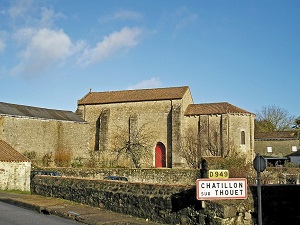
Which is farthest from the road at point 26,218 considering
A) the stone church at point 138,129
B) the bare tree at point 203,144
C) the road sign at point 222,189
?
the bare tree at point 203,144

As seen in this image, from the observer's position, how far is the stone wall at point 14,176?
24.2m

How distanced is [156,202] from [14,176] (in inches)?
618

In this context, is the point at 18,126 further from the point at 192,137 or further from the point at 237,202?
the point at 237,202

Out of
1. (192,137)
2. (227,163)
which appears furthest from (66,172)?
(192,137)

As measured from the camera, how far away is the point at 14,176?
2467cm

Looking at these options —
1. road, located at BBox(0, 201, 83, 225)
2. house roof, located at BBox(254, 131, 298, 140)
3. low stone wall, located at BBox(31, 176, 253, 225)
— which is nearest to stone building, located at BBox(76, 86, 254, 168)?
house roof, located at BBox(254, 131, 298, 140)

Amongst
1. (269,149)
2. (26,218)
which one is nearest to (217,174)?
(26,218)

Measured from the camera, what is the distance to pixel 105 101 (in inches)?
1954

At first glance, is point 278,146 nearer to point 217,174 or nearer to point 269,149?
point 269,149

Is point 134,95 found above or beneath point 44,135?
above

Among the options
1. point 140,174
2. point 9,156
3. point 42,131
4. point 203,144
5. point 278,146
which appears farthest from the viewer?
point 278,146

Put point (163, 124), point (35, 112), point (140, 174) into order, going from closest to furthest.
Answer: point (140, 174) → point (35, 112) → point (163, 124)

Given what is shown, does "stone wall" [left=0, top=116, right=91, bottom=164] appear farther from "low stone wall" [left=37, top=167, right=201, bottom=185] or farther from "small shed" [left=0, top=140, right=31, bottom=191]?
"small shed" [left=0, top=140, right=31, bottom=191]

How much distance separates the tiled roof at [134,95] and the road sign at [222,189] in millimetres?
35623
